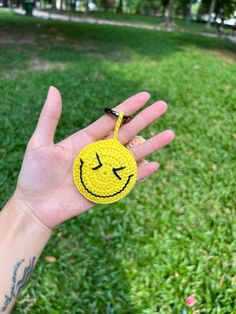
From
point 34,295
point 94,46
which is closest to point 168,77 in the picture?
point 94,46

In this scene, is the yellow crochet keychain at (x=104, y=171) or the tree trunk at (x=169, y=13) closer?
the yellow crochet keychain at (x=104, y=171)

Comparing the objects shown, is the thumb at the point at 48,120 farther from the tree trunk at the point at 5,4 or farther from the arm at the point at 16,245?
the tree trunk at the point at 5,4

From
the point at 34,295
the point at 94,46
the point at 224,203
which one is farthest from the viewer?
the point at 94,46

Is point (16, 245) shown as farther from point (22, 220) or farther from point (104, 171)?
point (104, 171)

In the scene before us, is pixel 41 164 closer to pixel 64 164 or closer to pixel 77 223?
pixel 64 164

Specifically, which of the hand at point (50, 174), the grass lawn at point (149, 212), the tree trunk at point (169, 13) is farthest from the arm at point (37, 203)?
the tree trunk at point (169, 13)

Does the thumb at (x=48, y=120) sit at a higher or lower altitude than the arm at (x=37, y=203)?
higher

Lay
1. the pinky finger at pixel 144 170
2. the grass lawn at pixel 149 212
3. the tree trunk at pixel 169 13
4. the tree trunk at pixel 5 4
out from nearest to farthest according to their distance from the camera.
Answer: the pinky finger at pixel 144 170, the grass lawn at pixel 149 212, the tree trunk at pixel 169 13, the tree trunk at pixel 5 4

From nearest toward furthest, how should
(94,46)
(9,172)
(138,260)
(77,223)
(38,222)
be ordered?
(38,222) < (138,260) < (77,223) < (9,172) < (94,46)
